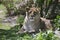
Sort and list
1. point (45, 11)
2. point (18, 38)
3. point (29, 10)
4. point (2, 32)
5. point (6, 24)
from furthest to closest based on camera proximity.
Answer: point (45, 11) → point (6, 24) → point (2, 32) → point (29, 10) → point (18, 38)

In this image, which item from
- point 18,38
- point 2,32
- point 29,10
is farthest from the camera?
point 2,32

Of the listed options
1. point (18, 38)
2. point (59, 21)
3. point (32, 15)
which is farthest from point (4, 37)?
point (59, 21)

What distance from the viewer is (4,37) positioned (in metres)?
10.5

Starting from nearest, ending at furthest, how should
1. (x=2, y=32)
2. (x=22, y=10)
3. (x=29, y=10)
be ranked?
(x=29, y=10) < (x=2, y=32) < (x=22, y=10)

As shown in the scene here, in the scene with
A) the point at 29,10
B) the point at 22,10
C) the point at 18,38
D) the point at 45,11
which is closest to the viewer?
the point at 18,38

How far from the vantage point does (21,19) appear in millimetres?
12984

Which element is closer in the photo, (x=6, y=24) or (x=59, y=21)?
(x=59, y=21)

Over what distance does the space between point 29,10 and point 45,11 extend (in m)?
3.16

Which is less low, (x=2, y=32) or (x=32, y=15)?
(x=32, y=15)

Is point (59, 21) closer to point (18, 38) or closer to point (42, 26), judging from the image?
point (42, 26)

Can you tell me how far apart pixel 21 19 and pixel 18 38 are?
306cm

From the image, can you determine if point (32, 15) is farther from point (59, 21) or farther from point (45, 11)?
point (45, 11)

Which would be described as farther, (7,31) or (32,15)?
(7,31)

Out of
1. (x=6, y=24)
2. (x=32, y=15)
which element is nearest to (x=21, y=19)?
(x=6, y=24)
